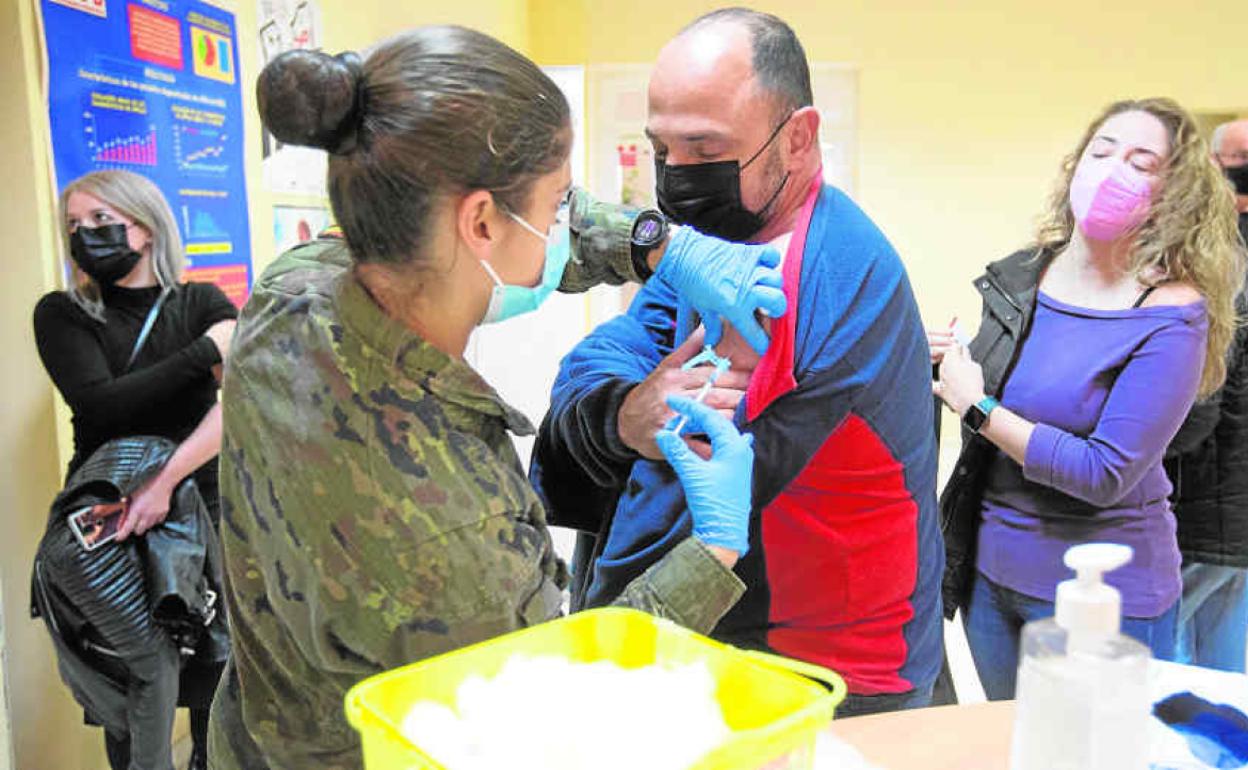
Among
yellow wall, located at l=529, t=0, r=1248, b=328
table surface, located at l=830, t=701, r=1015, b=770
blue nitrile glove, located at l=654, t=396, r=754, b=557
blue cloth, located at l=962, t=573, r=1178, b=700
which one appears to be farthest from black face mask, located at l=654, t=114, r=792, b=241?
yellow wall, located at l=529, t=0, r=1248, b=328

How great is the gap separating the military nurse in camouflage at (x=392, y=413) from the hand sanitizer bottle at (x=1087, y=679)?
1.08 feet

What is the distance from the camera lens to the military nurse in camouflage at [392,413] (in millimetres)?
888

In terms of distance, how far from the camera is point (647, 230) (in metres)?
1.27

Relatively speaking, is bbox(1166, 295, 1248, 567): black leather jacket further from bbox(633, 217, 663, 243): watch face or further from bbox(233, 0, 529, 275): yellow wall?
bbox(233, 0, 529, 275): yellow wall

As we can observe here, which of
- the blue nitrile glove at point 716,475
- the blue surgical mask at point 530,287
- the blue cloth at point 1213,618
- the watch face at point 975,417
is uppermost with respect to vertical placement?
the blue surgical mask at point 530,287

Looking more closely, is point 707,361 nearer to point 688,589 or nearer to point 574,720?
point 688,589

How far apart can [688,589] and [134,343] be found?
1.76 metres

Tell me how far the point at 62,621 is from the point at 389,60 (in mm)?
1666

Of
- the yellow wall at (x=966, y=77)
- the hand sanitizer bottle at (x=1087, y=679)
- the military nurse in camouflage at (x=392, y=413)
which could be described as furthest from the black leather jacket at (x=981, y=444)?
the yellow wall at (x=966, y=77)

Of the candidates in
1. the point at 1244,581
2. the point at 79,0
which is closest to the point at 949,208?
the point at 1244,581

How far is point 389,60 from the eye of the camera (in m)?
0.91

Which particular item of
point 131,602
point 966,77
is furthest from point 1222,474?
point 966,77

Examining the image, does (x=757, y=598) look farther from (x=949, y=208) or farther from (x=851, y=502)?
(x=949, y=208)

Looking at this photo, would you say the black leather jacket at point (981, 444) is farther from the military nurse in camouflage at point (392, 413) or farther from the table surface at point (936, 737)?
the military nurse in camouflage at point (392, 413)
